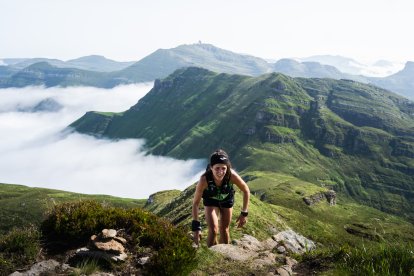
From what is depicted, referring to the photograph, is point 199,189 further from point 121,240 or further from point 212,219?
point 121,240

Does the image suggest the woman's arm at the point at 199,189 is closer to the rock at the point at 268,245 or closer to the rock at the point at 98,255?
the rock at the point at 98,255

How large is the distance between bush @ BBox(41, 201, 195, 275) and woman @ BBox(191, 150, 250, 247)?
1819 mm

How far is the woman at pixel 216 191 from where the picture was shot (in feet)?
47.8

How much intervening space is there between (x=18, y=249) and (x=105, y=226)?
2.89 metres

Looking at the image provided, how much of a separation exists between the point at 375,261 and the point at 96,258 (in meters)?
8.72

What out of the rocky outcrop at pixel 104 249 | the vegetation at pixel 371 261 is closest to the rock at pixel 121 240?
the rocky outcrop at pixel 104 249

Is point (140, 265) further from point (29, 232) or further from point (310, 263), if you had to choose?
point (310, 263)

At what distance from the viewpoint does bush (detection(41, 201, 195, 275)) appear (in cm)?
1291

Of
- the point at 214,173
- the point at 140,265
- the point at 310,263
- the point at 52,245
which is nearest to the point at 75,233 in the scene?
the point at 52,245

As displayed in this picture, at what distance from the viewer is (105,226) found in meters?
13.8

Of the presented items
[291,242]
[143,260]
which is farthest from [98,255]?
[291,242]

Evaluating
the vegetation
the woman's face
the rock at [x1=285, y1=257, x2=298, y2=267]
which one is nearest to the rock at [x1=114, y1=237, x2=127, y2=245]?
the woman's face

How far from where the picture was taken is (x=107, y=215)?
14.1 metres

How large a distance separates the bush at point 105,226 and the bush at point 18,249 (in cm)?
76
